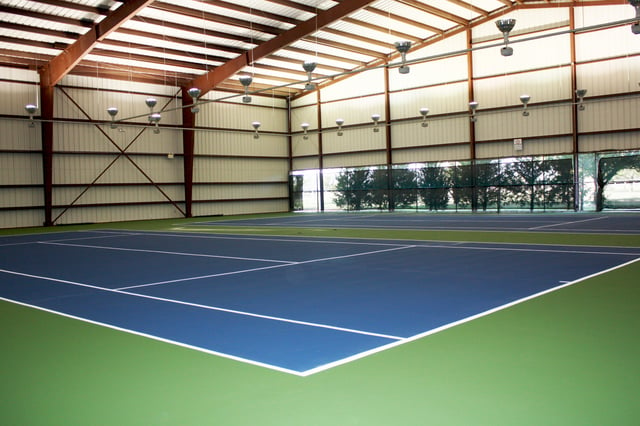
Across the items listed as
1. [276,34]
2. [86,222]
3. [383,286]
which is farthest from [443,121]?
[383,286]

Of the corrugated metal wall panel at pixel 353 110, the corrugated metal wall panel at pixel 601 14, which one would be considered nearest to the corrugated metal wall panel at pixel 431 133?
the corrugated metal wall panel at pixel 353 110

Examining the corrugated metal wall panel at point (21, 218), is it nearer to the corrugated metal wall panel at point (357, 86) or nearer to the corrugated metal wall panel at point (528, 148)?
the corrugated metal wall panel at point (357, 86)

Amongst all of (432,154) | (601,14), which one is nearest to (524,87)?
(601,14)

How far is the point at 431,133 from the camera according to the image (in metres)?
34.4

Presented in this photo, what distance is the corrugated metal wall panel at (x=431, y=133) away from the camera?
33312 millimetres

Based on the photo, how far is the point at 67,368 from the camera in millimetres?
5258

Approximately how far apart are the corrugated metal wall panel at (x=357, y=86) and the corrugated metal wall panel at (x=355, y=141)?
223 cm

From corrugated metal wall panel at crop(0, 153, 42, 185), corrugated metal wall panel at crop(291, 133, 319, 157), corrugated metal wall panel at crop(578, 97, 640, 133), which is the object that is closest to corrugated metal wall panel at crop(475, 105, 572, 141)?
corrugated metal wall panel at crop(578, 97, 640, 133)

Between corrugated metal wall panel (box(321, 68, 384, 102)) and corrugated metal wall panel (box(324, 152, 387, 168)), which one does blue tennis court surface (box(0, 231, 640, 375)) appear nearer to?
corrugated metal wall panel (box(324, 152, 387, 168))

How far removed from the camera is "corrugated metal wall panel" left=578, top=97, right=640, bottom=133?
27953mm

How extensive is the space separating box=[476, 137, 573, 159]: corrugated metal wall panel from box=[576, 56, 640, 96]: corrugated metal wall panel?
268 centimetres

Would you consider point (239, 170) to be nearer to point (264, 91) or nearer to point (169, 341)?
point (264, 91)

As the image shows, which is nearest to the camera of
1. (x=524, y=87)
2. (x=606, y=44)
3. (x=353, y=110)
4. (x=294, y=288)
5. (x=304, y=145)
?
(x=294, y=288)

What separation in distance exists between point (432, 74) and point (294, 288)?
27.6 meters
